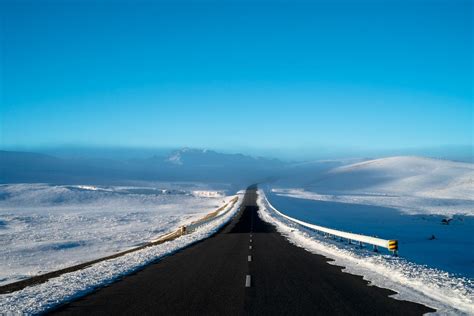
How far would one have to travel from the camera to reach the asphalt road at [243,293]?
832 centimetres

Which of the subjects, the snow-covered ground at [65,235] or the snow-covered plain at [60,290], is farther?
the snow-covered ground at [65,235]

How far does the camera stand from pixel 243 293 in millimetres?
9789

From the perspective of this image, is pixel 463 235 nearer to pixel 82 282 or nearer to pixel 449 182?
pixel 82 282

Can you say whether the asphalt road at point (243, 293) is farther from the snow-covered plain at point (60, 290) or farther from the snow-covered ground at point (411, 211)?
the snow-covered ground at point (411, 211)

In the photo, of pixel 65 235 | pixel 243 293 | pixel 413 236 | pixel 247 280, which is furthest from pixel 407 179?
pixel 243 293

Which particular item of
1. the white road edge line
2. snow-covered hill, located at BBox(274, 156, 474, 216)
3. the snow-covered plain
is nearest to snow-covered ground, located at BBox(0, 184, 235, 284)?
the snow-covered plain

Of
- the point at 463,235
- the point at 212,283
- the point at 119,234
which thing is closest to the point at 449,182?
the point at 463,235

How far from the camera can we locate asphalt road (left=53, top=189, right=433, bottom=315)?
328 inches

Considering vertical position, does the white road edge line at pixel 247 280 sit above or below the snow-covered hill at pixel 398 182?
below

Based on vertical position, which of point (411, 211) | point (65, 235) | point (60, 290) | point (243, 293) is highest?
point (243, 293)

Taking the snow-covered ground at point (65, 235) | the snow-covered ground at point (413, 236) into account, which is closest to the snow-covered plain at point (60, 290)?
the snow-covered ground at point (413, 236)

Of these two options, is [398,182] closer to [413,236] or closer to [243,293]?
[413,236]

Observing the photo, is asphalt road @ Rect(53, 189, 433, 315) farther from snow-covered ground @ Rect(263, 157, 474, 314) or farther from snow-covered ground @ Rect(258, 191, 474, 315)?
snow-covered ground @ Rect(263, 157, 474, 314)

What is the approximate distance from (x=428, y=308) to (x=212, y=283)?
17.4 ft
